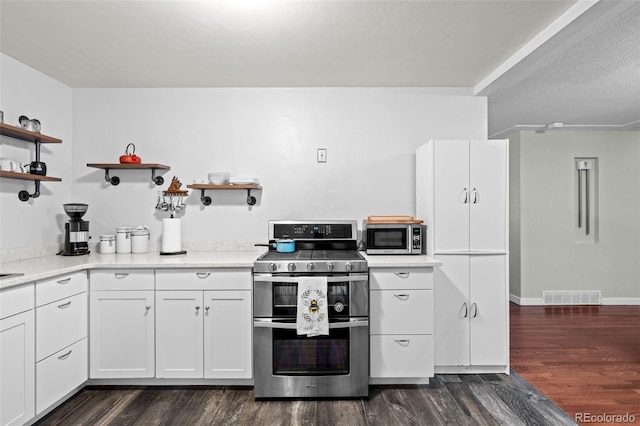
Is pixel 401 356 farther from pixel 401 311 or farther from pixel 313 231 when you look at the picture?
pixel 313 231

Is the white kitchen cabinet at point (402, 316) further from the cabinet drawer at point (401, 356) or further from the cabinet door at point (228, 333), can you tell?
the cabinet door at point (228, 333)

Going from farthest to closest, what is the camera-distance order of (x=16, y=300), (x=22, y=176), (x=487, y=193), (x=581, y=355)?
(x=581, y=355)
(x=487, y=193)
(x=22, y=176)
(x=16, y=300)

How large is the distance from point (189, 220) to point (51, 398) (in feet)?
5.29

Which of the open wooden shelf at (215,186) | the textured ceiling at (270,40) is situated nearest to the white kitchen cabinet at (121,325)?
the open wooden shelf at (215,186)

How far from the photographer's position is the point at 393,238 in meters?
3.07

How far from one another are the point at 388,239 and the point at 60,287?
7.59ft

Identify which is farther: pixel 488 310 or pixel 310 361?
pixel 488 310

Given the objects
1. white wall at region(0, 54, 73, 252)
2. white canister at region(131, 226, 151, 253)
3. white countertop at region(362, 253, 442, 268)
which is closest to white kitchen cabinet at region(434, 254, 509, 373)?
white countertop at region(362, 253, 442, 268)

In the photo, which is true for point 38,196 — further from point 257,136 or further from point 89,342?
point 257,136

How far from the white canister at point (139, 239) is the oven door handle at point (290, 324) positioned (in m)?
1.35

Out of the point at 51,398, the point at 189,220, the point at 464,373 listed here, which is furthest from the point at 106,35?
the point at 464,373

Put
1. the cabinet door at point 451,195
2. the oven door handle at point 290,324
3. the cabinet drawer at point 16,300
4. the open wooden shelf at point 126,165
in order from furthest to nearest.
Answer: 1. the open wooden shelf at point 126,165
2. the cabinet door at point 451,195
3. the oven door handle at point 290,324
4. the cabinet drawer at point 16,300

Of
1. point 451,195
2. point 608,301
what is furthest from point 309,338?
point 608,301

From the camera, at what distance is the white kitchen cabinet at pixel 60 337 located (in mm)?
2289
